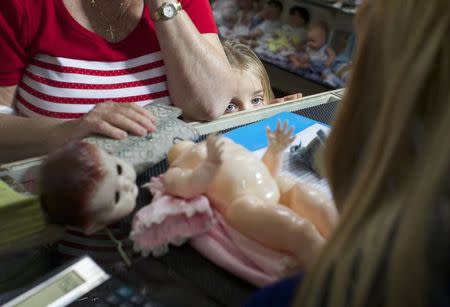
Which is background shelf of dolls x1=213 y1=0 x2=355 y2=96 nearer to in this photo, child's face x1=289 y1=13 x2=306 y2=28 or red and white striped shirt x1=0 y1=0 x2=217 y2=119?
child's face x1=289 y1=13 x2=306 y2=28

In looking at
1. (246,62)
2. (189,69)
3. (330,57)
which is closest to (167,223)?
(189,69)

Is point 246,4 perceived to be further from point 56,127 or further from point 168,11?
point 56,127

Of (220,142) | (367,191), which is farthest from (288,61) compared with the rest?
(367,191)

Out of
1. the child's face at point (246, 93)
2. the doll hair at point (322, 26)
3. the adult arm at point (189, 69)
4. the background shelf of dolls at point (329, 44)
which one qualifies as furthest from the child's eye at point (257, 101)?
the doll hair at point (322, 26)

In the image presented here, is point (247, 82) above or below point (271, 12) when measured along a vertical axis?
above

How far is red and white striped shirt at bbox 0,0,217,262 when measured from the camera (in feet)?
2.97

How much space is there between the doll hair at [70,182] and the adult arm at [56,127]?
173 mm

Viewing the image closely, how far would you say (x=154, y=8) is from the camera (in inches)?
37.4

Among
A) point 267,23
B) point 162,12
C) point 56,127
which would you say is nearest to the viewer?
point 56,127

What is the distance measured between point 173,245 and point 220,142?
0.13m

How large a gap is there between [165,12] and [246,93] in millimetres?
268

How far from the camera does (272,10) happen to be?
3.04 metres

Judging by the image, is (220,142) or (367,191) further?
(220,142)

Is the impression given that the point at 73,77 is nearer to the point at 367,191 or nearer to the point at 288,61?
the point at 367,191
